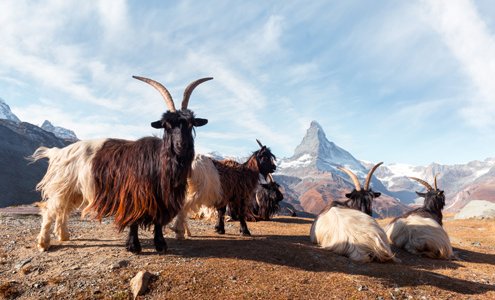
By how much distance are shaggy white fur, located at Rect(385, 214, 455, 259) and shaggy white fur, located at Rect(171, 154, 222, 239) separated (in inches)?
216

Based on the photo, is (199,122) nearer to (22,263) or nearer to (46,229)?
(46,229)

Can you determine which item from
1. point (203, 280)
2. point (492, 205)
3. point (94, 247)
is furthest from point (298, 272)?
point (492, 205)

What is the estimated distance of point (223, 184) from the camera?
10.6 m

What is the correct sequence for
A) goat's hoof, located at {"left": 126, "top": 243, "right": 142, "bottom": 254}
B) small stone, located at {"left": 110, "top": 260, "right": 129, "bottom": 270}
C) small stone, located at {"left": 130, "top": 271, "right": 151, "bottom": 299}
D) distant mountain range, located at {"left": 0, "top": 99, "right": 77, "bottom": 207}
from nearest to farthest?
small stone, located at {"left": 130, "top": 271, "right": 151, "bottom": 299} < small stone, located at {"left": 110, "top": 260, "right": 129, "bottom": 270} < goat's hoof, located at {"left": 126, "top": 243, "right": 142, "bottom": 254} < distant mountain range, located at {"left": 0, "top": 99, "right": 77, "bottom": 207}

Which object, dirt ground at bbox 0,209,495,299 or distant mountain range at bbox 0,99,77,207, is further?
distant mountain range at bbox 0,99,77,207

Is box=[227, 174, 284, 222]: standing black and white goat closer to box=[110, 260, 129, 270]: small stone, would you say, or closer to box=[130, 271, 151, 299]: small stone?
box=[110, 260, 129, 270]: small stone

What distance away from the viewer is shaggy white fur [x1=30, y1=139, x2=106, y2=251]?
7176 millimetres

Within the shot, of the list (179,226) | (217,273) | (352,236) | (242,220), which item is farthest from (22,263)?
(352,236)

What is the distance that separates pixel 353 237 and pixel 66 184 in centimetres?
654

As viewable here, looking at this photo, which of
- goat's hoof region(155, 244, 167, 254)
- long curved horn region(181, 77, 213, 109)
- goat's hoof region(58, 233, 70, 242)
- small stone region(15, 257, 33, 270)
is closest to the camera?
small stone region(15, 257, 33, 270)

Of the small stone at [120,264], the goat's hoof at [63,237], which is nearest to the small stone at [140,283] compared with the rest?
the small stone at [120,264]

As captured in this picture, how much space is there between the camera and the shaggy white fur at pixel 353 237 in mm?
8031

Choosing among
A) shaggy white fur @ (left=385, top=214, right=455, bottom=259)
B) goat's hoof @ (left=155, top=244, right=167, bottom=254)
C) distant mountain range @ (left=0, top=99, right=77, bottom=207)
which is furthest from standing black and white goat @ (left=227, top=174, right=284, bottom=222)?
distant mountain range @ (left=0, top=99, right=77, bottom=207)

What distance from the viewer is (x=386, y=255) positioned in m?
8.05
